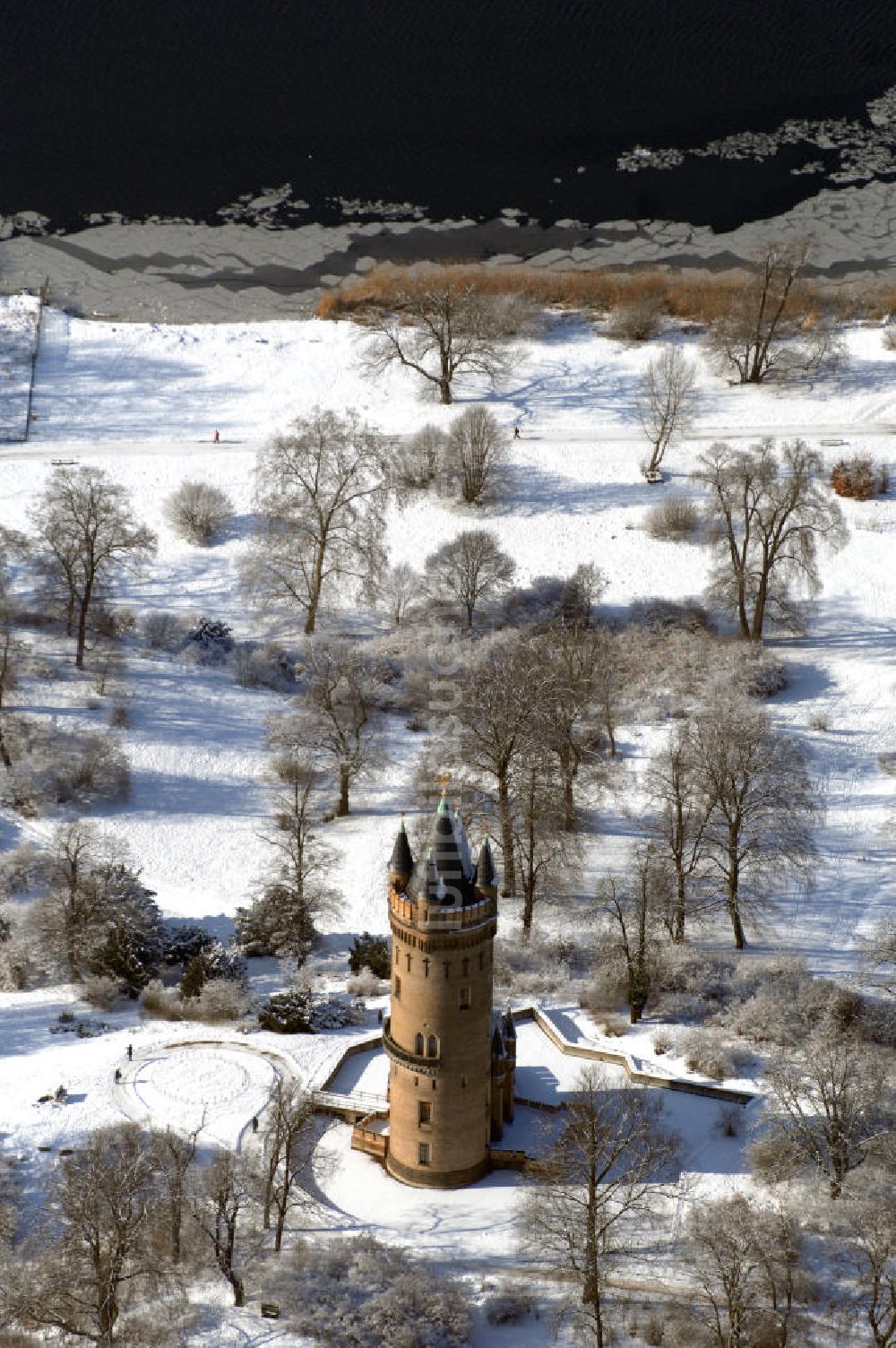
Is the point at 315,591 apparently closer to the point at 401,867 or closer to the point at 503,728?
the point at 503,728

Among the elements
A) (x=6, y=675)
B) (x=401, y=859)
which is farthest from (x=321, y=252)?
(x=401, y=859)

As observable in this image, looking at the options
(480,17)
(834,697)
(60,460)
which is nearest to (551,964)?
(834,697)

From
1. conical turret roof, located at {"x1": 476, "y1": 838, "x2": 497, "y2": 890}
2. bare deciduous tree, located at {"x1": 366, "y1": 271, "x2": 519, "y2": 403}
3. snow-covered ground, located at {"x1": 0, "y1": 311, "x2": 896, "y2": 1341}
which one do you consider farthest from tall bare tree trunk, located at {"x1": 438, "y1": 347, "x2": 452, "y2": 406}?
conical turret roof, located at {"x1": 476, "y1": 838, "x2": 497, "y2": 890}

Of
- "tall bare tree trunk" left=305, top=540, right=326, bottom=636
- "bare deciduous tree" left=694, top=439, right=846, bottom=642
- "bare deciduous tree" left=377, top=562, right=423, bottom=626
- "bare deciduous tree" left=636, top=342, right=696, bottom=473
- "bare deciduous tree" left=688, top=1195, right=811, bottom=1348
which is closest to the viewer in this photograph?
"bare deciduous tree" left=688, top=1195, right=811, bottom=1348

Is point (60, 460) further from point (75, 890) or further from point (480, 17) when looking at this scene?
point (480, 17)

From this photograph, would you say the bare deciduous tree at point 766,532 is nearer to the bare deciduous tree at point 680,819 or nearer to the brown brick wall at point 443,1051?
the bare deciduous tree at point 680,819

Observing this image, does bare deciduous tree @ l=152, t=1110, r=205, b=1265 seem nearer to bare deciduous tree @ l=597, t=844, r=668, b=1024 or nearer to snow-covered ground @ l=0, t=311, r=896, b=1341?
snow-covered ground @ l=0, t=311, r=896, b=1341
